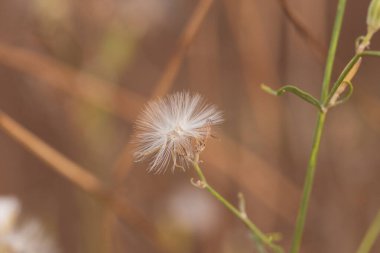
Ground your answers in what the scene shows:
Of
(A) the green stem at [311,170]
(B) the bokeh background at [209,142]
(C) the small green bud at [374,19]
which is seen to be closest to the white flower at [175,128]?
(A) the green stem at [311,170]

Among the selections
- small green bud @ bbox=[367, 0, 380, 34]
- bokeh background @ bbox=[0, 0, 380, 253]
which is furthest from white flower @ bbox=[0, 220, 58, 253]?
small green bud @ bbox=[367, 0, 380, 34]

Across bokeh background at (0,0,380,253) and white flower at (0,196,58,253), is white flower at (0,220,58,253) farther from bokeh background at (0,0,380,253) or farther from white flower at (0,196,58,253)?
bokeh background at (0,0,380,253)

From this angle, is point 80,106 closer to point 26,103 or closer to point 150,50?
point 26,103

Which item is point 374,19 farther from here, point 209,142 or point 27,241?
point 209,142

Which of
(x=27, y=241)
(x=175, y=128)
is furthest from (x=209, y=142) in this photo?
(x=175, y=128)

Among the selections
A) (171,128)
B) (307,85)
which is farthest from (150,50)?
(171,128)

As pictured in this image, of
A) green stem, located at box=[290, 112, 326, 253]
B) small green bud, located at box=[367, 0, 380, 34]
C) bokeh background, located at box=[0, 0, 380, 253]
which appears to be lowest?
bokeh background, located at box=[0, 0, 380, 253]
